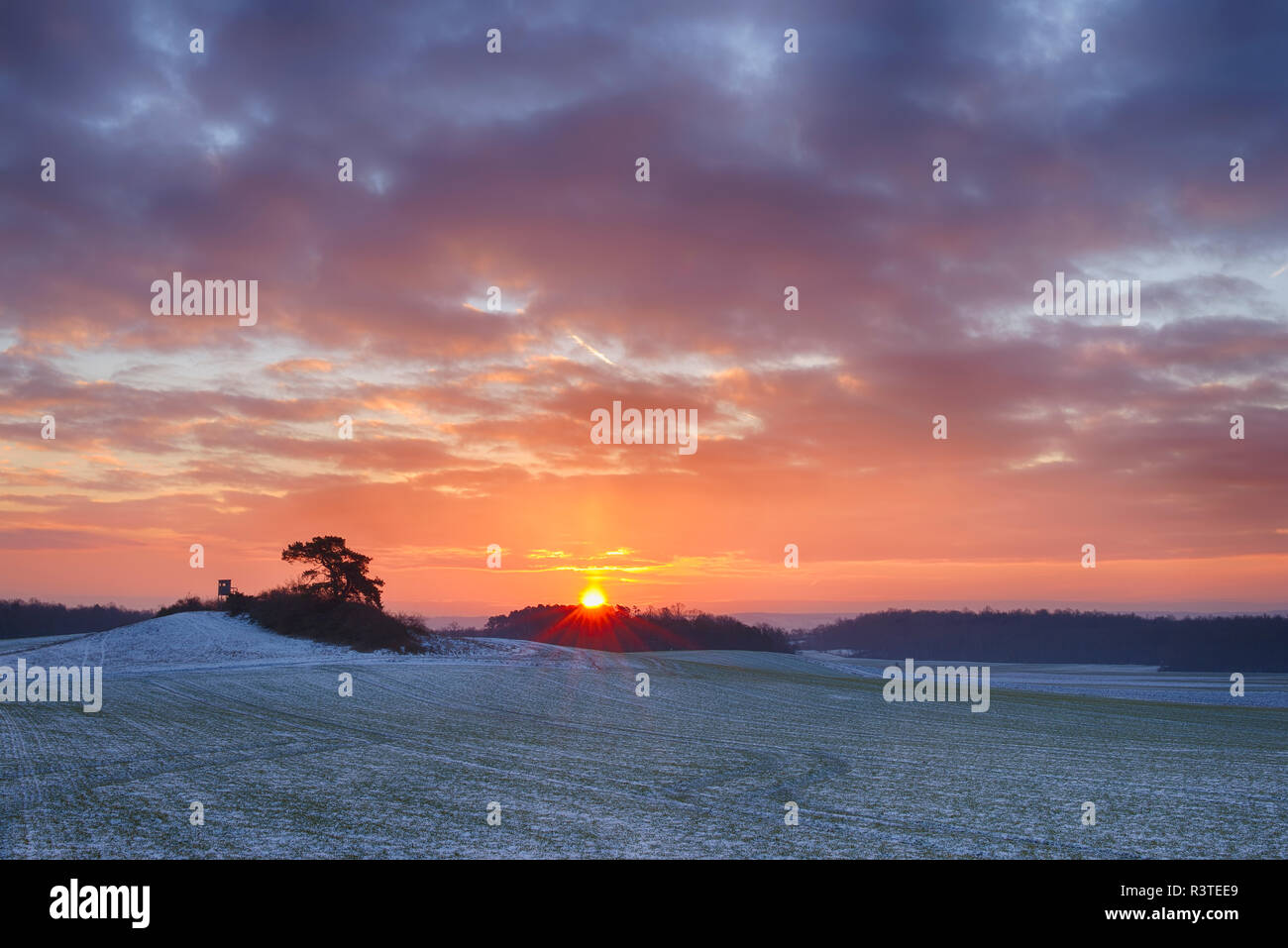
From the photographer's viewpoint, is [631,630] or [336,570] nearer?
[336,570]

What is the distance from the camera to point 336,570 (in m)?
65.1

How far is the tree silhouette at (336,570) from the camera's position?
64.8 metres

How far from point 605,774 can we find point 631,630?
8824cm

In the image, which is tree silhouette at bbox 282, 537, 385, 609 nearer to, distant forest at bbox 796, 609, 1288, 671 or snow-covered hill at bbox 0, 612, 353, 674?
snow-covered hill at bbox 0, 612, 353, 674

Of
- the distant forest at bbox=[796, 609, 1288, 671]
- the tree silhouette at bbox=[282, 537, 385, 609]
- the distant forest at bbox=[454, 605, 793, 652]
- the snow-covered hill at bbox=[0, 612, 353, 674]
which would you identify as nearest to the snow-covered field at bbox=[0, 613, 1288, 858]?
the snow-covered hill at bbox=[0, 612, 353, 674]

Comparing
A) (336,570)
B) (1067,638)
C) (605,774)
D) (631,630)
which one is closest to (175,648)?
(336,570)

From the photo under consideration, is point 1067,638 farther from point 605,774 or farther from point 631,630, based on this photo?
point 605,774

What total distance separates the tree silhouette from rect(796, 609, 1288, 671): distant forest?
318ft

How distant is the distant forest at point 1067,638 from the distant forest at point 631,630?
100 feet

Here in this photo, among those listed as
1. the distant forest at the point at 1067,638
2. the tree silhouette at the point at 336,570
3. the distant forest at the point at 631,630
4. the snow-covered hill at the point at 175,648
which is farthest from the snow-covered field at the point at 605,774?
the distant forest at the point at 1067,638

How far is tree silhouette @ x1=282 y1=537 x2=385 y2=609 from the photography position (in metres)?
64.8
